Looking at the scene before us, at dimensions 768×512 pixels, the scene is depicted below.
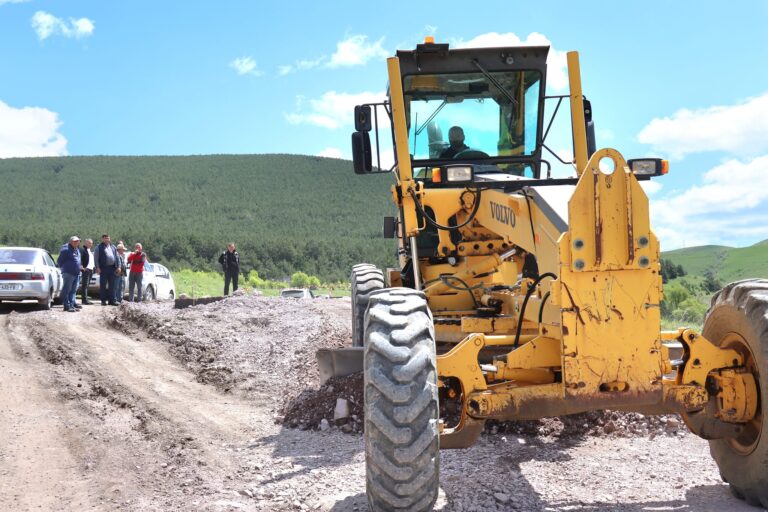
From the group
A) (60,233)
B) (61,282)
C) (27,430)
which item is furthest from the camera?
(60,233)

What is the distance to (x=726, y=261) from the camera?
162 feet

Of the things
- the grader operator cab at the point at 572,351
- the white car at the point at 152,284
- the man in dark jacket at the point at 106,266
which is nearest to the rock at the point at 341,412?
the grader operator cab at the point at 572,351

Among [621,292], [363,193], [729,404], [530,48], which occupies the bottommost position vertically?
[729,404]

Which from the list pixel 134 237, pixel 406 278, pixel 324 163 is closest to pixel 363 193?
pixel 324 163

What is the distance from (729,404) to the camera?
485cm

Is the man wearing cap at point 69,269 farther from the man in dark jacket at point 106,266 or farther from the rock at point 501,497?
the rock at point 501,497

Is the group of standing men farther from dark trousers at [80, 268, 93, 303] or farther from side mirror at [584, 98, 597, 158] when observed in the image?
side mirror at [584, 98, 597, 158]

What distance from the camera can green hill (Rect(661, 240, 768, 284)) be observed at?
42.9 meters

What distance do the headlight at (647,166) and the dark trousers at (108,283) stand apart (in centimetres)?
1694

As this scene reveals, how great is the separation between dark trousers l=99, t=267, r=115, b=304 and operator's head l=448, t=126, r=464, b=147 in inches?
558

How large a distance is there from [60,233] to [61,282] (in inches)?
2159

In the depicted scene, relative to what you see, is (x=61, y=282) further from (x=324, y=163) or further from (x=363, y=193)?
(x=324, y=163)

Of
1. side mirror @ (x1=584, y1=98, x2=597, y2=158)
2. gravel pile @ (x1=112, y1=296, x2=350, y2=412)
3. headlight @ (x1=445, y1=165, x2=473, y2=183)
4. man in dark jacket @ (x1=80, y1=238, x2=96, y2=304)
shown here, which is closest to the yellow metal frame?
headlight @ (x1=445, y1=165, x2=473, y2=183)

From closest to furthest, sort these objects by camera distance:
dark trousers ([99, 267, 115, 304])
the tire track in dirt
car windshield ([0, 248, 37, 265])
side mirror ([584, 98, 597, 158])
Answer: the tire track in dirt
side mirror ([584, 98, 597, 158])
car windshield ([0, 248, 37, 265])
dark trousers ([99, 267, 115, 304])
